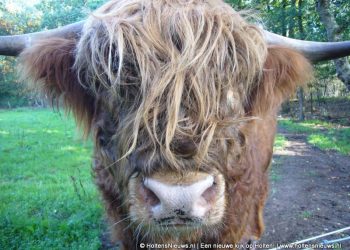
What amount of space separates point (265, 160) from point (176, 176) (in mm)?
1885

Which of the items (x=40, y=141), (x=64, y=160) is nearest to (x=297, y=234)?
(x=64, y=160)

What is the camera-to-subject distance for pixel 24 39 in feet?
9.18

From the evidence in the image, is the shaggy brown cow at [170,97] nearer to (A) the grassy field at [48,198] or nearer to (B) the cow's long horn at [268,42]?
(B) the cow's long horn at [268,42]

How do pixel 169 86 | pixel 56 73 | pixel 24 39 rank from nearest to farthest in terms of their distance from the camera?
pixel 169 86
pixel 56 73
pixel 24 39

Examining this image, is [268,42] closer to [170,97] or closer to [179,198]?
[170,97]

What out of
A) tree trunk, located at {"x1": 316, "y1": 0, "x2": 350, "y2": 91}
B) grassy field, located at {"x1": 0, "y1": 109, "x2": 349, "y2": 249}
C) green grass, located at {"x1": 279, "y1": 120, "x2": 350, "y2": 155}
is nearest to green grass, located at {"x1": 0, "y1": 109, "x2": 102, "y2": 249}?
grassy field, located at {"x1": 0, "y1": 109, "x2": 349, "y2": 249}

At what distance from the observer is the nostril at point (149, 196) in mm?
1842

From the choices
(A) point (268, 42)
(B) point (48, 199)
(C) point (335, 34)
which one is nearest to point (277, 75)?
(A) point (268, 42)

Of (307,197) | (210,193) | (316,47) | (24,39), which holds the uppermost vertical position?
(24,39)

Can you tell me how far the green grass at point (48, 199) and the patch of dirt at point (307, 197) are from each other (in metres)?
2.18

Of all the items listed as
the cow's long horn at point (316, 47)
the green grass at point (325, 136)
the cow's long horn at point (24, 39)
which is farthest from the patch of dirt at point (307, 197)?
the cow's long horn at point (24, 39)

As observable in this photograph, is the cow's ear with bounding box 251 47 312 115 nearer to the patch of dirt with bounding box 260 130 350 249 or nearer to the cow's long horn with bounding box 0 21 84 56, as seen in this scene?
the cow's long horn with bounding box 0 21 84 56

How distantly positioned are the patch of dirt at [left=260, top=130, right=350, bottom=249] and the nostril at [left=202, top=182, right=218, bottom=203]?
2.53m

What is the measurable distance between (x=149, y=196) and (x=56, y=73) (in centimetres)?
109
